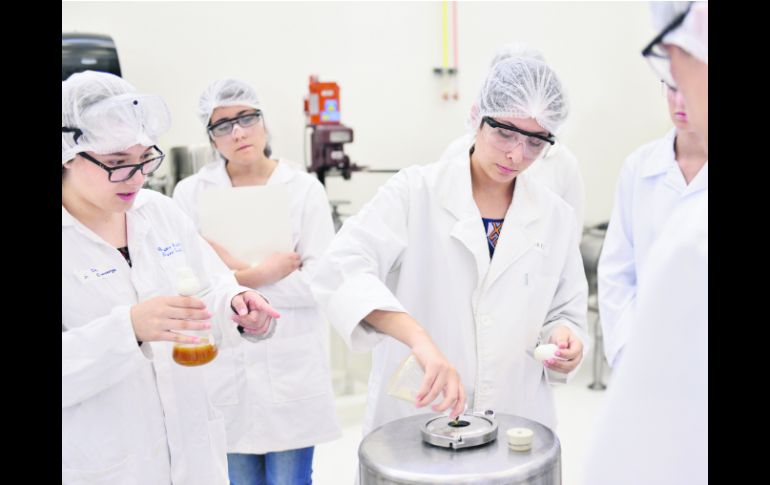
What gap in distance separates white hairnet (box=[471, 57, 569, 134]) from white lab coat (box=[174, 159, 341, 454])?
94cm

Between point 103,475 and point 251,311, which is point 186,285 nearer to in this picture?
point 251,311

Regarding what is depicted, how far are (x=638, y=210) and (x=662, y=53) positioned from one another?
132cm

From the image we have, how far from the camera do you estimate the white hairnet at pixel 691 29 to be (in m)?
0.76

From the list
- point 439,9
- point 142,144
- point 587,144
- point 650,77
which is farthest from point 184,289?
point 650,77

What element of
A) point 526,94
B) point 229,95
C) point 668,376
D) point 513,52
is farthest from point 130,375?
point 513,52

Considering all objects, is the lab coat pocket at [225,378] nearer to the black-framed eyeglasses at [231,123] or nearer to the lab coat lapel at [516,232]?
the black-framed eyeglasses at [231,123]

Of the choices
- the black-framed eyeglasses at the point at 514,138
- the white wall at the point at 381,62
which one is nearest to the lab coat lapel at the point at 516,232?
the black-framed eyeglasses at the point at 514,138

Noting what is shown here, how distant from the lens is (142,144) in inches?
61.3

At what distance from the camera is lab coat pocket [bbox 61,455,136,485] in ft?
4.64

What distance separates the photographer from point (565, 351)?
5.21 ft

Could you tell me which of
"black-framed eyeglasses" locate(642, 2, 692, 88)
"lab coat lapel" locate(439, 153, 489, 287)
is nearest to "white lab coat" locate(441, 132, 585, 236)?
"lab coat lapel" locate(439, 153, 489, 287)
